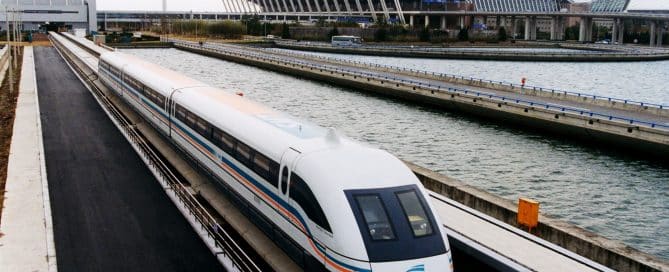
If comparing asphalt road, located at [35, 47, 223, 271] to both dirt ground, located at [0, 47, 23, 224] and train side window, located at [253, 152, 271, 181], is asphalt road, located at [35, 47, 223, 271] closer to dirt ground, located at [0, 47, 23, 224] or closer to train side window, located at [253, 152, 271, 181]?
dirt ground, located at [0, 47, 23, 224]

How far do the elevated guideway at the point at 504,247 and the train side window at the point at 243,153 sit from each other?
592 centimetres

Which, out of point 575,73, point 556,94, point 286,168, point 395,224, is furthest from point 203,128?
point 575,73

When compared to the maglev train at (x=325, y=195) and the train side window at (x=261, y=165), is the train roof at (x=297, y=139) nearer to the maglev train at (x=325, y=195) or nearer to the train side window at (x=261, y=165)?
the maglev train at (x=325, y=195)

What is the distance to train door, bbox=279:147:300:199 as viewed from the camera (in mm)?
16141

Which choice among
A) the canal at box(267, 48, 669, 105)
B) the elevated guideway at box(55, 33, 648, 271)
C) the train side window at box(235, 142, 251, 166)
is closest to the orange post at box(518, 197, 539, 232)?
the elevated guideway at box(55, 33, 648, 271)

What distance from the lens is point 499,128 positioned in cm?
5400


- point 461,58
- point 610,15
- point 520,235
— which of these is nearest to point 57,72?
point 520,235

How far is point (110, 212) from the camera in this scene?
21766 millimetres

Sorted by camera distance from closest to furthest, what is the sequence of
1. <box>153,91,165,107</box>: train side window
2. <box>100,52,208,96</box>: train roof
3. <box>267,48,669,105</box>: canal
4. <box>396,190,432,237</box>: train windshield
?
<box>396,190,432,237</box>: train windshield → <box>100,52,208,96</box>: train roof → <box>153,91,165,107</box>: train side window → <box>267,48,669,105</box>: canal

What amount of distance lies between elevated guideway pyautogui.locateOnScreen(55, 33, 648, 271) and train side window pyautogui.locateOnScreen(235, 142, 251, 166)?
5.92 m

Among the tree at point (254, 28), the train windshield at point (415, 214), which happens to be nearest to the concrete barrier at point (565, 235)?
the train windshield at point (415, 214)

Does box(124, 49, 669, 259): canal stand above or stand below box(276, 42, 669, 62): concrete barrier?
below

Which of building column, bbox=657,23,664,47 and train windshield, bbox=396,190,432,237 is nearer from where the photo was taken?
train windshield, bbox=396,190,432,237

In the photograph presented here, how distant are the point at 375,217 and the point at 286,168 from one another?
127 inches
